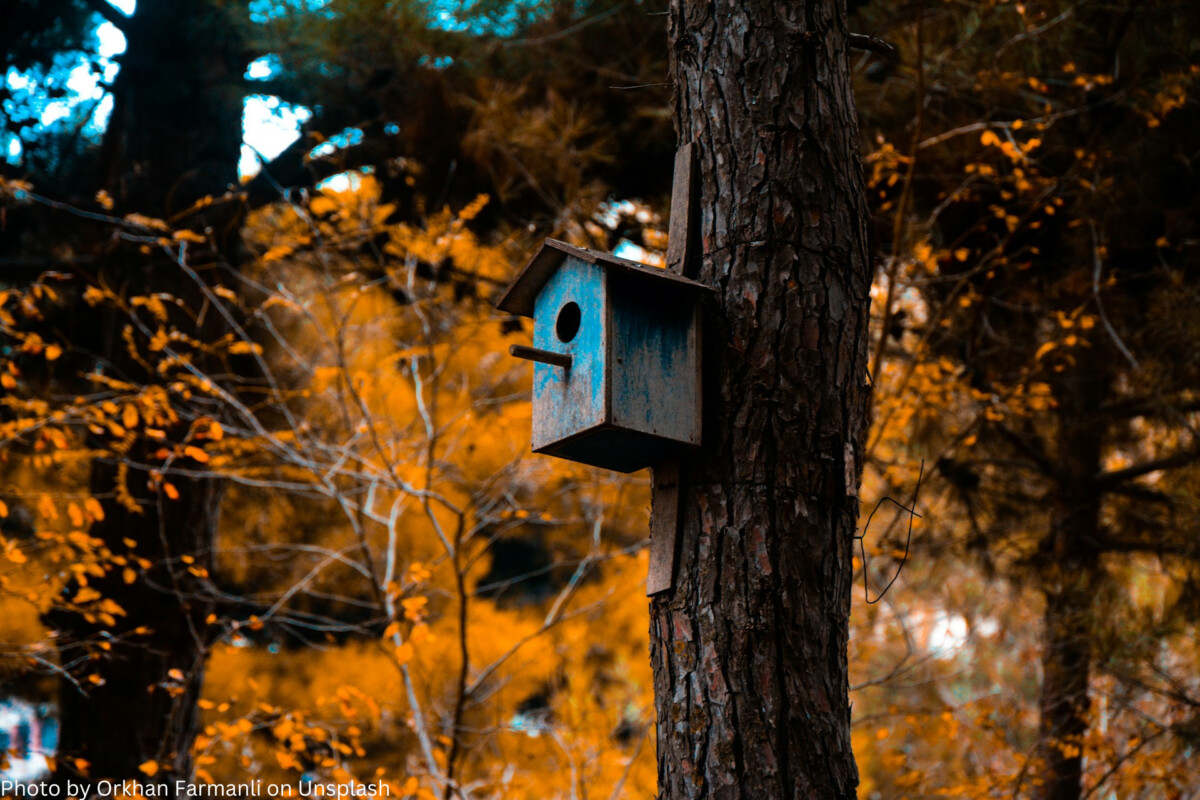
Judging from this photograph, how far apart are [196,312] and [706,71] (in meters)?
4.10

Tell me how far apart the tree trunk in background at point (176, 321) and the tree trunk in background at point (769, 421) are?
3.14 meters

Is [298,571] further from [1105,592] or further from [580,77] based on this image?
[1105,592]

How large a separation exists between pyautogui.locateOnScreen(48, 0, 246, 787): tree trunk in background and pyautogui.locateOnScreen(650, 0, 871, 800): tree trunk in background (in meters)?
3.14

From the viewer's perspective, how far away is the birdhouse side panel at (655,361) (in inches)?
79.8

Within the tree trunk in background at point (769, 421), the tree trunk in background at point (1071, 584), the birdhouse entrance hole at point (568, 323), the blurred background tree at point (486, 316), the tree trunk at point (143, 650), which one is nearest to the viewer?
the tree trunk in background at point (769, 421)

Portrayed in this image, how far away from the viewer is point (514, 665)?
763 centimetres

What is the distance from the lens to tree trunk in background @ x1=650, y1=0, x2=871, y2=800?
1.87 meters

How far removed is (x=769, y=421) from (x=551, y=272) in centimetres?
73

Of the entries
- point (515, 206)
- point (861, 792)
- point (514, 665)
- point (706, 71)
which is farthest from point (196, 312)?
point (861, 792)

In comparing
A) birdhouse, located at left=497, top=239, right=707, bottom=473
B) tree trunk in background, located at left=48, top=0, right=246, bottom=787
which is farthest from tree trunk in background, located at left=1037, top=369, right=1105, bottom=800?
tree trunk in background, located at left=48, top=0, right=246, bottom=787

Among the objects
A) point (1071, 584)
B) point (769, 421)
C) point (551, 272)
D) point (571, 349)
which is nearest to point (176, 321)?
point (551, 272)

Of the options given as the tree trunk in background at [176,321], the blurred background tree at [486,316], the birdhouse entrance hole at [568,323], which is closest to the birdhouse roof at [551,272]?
the birdhouse entrance hole at [568,323]

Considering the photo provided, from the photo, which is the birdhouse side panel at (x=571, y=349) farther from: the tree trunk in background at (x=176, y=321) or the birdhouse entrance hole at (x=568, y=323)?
the tree trunk in background at (x=176, y=321)

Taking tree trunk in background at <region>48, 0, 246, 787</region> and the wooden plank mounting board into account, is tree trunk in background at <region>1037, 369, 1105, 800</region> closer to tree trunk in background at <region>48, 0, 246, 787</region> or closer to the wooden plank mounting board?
the wooden plank mounting board
